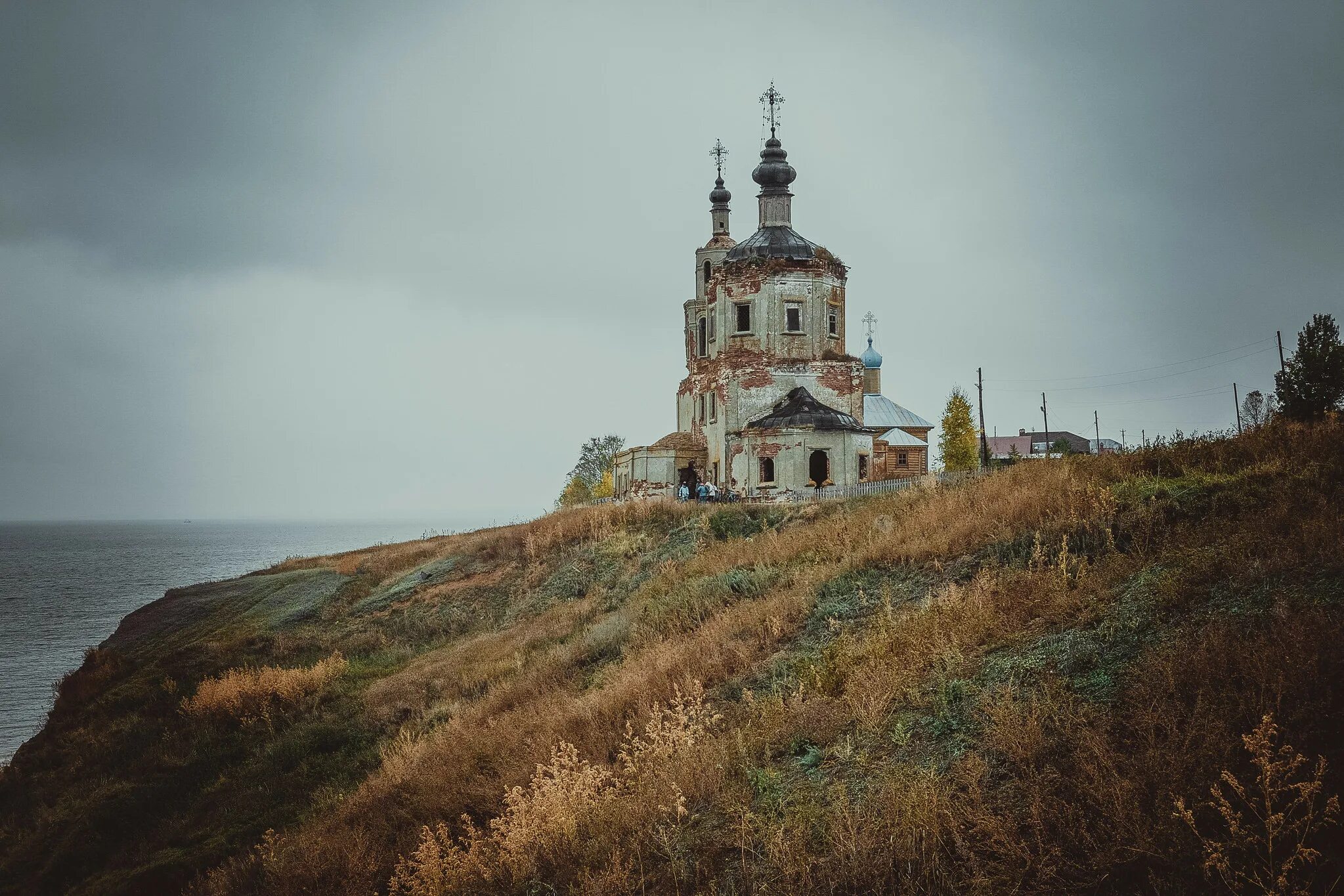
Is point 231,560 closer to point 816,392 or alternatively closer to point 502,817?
point 816,392

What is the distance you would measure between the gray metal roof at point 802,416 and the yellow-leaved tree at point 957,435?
29.9 m

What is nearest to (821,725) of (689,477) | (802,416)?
(802,416)

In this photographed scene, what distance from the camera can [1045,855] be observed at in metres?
4.68

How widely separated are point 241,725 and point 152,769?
159cm

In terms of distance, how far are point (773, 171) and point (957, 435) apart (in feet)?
105

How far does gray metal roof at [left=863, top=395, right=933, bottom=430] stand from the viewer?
5712 centimetres

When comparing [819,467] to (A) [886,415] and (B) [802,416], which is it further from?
(A) [886,415]

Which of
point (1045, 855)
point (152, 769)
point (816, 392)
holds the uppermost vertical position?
point (816, 392)

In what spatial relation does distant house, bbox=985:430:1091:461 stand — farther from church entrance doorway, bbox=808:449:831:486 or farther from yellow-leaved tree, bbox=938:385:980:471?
church entrance doorway, bbox=808:449:831:486

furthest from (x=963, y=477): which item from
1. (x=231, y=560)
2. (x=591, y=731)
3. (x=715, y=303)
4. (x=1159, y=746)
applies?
(x=231, y=560)

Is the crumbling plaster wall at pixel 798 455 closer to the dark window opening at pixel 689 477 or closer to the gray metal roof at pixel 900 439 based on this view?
the dark window opening at pixel 689 477

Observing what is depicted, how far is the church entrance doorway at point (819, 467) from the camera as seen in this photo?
1297 inches

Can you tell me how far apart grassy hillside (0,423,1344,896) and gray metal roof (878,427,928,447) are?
36542mm

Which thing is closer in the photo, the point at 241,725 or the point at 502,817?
the point at 502,817
